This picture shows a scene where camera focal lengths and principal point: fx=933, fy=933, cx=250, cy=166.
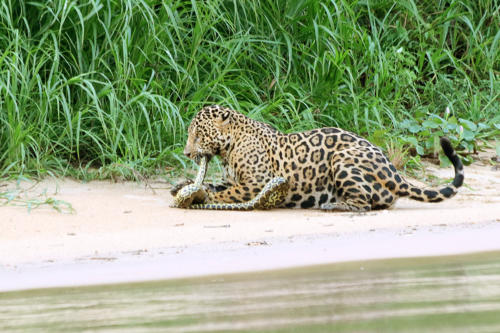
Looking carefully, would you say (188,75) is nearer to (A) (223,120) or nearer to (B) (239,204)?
(A) (223,120)

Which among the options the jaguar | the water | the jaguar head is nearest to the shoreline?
the water

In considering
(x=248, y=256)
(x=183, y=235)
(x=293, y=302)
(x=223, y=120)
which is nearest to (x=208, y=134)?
(x=223, y=120)

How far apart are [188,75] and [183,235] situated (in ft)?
9.10

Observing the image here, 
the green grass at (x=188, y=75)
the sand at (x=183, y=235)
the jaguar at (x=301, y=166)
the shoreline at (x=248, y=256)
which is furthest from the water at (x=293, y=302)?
the green grass at (x=188, y=75)

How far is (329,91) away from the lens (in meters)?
8.64

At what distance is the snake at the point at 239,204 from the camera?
6746 millimetres

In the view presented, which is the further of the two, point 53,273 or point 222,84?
point 222,84

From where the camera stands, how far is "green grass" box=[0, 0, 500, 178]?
740cm

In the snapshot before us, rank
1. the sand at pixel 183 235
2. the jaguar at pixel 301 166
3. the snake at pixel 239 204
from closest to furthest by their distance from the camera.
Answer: the sand at pixel 183 235 → the snake at pixel 239 204 → the jaguar at pixel 301 166

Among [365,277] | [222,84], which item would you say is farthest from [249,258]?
[222,84]

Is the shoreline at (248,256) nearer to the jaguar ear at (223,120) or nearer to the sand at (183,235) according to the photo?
the sand at (183,235)

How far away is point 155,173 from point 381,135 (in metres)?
2.06

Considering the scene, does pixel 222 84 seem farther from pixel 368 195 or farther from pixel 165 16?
pixel 368 195

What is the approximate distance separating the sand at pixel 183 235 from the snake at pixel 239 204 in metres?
0.09
